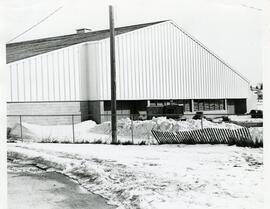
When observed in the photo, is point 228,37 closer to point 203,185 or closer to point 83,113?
point 203,185

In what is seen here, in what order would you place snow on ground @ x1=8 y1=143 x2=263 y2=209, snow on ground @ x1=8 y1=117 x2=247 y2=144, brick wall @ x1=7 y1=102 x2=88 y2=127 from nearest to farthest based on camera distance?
snow on ground @ x1=8 y1=143 x2=263 y2=209
snow on ground @ x1=8 y1=117 x2=247 y2=144
brick wall @ x1=7 y1=102 x2=88 y2=127

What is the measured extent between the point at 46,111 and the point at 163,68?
6218 mm

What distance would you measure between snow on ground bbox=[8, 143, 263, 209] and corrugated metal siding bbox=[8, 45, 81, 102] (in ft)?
18.3

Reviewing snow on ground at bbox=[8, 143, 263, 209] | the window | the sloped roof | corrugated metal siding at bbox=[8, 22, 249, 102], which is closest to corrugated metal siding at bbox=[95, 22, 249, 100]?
corrugated metal siding at bbox=[8, 22, 249, 102]

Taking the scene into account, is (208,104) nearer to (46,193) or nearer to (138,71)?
(138,71)

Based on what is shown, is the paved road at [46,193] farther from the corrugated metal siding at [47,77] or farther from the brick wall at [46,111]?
the brick wall at [46,111]

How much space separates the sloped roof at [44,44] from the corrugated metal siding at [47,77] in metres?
0.39

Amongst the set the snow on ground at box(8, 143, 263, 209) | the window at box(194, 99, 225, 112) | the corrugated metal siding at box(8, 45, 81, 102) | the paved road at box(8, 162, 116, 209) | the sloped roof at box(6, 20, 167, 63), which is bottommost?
the paved road at box(8, 162, 116, 209)

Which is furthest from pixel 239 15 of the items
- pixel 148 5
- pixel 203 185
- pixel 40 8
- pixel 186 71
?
pixel 186 71

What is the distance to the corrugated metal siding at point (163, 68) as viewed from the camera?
16.3 meters

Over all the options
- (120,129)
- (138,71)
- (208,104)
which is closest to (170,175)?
(120,129)

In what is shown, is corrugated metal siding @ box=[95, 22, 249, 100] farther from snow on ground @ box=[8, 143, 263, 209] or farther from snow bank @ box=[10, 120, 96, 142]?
snow on ground @ box=[8, 143, 263, 209]

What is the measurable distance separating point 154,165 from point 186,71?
1247 centimetres

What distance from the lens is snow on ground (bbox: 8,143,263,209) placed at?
4.11m
